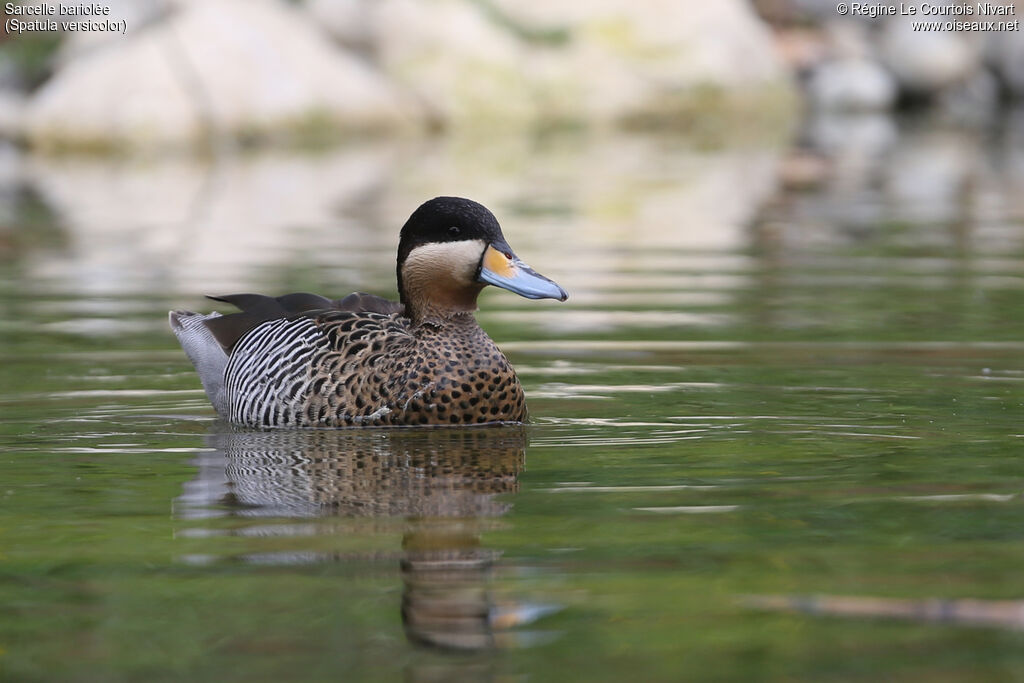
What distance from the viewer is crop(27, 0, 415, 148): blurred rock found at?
2544cm

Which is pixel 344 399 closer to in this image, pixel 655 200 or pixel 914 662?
pixel 914 662

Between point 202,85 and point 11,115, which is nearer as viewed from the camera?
point 202,85

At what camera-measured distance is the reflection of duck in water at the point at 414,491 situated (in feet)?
13.7

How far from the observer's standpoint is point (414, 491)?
18.8ft

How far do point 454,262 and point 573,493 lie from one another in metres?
1.62

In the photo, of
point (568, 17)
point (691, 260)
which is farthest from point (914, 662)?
point (568, 17)

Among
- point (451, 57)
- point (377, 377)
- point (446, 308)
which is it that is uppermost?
point (451, 57)

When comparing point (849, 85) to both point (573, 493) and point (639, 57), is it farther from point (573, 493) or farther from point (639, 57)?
point (573, 493)

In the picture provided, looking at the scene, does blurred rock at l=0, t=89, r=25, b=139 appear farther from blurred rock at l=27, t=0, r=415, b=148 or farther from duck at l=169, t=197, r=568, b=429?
duck at l=169, t=197, r=568, b=429

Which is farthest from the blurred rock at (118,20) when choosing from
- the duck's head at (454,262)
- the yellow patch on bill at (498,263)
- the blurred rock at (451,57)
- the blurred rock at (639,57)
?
the yellow patch on bill at (498,263)

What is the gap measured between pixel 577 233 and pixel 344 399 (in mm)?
8794

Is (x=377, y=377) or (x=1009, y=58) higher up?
(x=1009, y=58)

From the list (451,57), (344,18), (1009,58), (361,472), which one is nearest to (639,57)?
(451,57)

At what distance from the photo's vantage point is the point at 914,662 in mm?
3727
